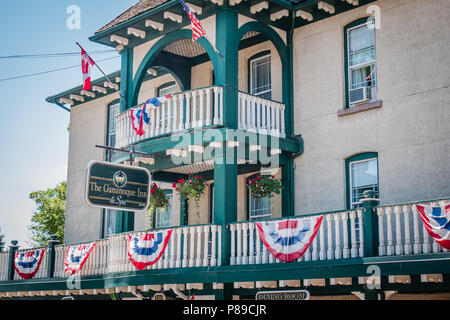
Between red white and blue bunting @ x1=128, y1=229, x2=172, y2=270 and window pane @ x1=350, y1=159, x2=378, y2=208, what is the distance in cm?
472

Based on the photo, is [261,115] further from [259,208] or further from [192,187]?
[259,208]

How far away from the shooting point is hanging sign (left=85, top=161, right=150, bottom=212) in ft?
59.3

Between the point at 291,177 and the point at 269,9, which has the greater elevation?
the point at 269,9

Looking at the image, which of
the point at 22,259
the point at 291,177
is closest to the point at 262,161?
the point at 291,177

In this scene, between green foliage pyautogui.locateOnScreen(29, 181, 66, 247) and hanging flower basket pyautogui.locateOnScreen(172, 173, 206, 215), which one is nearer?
hanging flower basket pyautogui.locateOnScreen(172, 173, 206, 215)

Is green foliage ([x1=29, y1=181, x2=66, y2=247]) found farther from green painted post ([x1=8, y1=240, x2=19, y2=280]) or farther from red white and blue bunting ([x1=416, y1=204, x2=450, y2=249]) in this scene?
red white and blue bunting ([x1=416, y1=204, x2=450, y2=249])

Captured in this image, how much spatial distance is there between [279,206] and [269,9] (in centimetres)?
528

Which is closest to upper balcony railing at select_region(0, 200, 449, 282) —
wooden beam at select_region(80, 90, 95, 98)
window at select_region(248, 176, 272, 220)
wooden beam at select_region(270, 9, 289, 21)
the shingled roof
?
window at select_region(248, 176, 272, 220)

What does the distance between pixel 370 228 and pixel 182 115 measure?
625cm

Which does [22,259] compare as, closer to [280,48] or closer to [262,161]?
[262,161]

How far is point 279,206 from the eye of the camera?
1981cm

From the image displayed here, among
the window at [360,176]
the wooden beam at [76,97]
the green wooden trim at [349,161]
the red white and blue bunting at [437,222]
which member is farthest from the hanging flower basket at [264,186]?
the wooden beam at [76,97]

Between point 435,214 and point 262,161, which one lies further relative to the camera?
point 262,161
